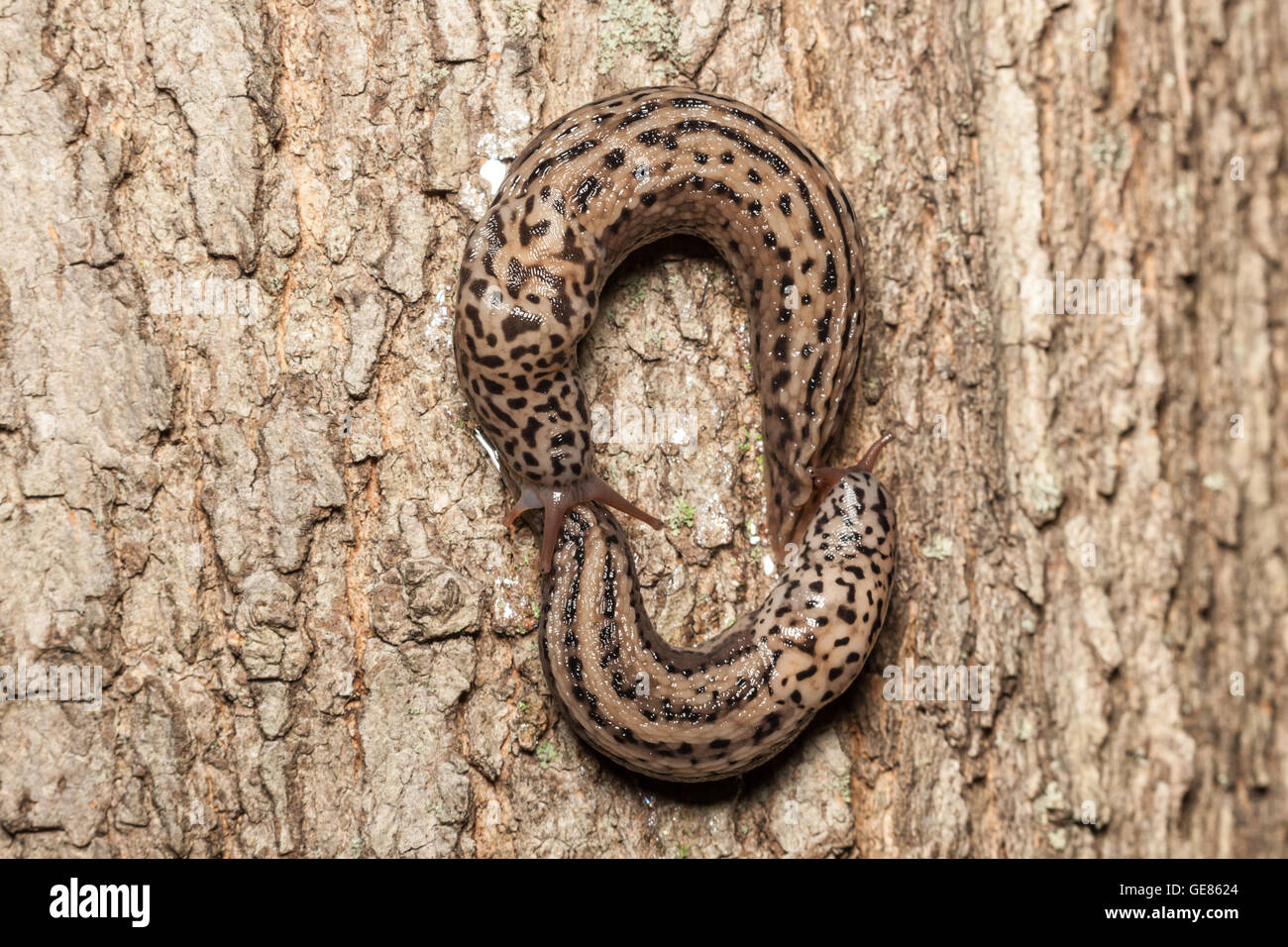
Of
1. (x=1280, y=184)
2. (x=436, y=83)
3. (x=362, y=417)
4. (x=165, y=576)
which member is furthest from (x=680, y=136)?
(x=1280, y=184)

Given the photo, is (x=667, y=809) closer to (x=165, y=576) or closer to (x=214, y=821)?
(x=214, y=821)

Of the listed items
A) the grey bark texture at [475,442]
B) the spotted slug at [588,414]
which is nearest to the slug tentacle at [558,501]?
the spotted slug at [588,414]

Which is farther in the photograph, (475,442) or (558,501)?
(475,442)

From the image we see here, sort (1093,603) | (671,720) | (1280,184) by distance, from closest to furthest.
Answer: (671,720)
(1093,603)
(1280,184)

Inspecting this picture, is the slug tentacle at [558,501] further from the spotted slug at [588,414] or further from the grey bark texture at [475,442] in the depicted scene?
the grey bark texture at [475,442]
